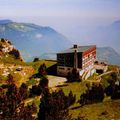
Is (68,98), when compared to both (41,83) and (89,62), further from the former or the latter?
(89,62)

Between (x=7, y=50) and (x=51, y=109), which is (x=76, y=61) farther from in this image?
(x=51, y=109)

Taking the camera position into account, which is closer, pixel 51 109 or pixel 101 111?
pixel 51 109

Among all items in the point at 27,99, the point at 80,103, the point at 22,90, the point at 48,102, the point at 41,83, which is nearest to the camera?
the point at 48,102

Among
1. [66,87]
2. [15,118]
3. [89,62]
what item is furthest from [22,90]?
[89,62]

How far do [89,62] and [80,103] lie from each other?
63.5 meters

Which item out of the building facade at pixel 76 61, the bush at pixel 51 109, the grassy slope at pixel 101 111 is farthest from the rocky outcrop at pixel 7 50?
the bush at pixel 51 109

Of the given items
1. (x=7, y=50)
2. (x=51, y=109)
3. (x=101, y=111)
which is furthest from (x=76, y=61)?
(x=51, y=109)

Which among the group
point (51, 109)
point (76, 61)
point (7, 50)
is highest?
point (7, 50)

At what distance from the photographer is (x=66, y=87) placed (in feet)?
374

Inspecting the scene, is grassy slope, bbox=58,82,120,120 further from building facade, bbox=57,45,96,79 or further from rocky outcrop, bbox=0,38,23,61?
rocky outcrop, bbox=0,38,23,61

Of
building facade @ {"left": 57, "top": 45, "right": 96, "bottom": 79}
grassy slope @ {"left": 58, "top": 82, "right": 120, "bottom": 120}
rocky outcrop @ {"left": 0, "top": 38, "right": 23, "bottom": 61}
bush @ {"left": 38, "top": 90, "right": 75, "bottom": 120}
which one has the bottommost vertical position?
grassy slope @ {"left": 58, "top": 82, "right": 120, "bottom": 120}

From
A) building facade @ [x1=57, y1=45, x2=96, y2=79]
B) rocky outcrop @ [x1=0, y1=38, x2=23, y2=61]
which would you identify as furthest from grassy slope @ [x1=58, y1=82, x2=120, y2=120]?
rocky outcrop @ [x1=0, y1=38, x2=23, y2=61]

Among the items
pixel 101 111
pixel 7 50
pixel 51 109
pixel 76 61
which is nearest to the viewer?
pixel 51 109

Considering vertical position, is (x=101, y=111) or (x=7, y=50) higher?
(x=7, y=50)
